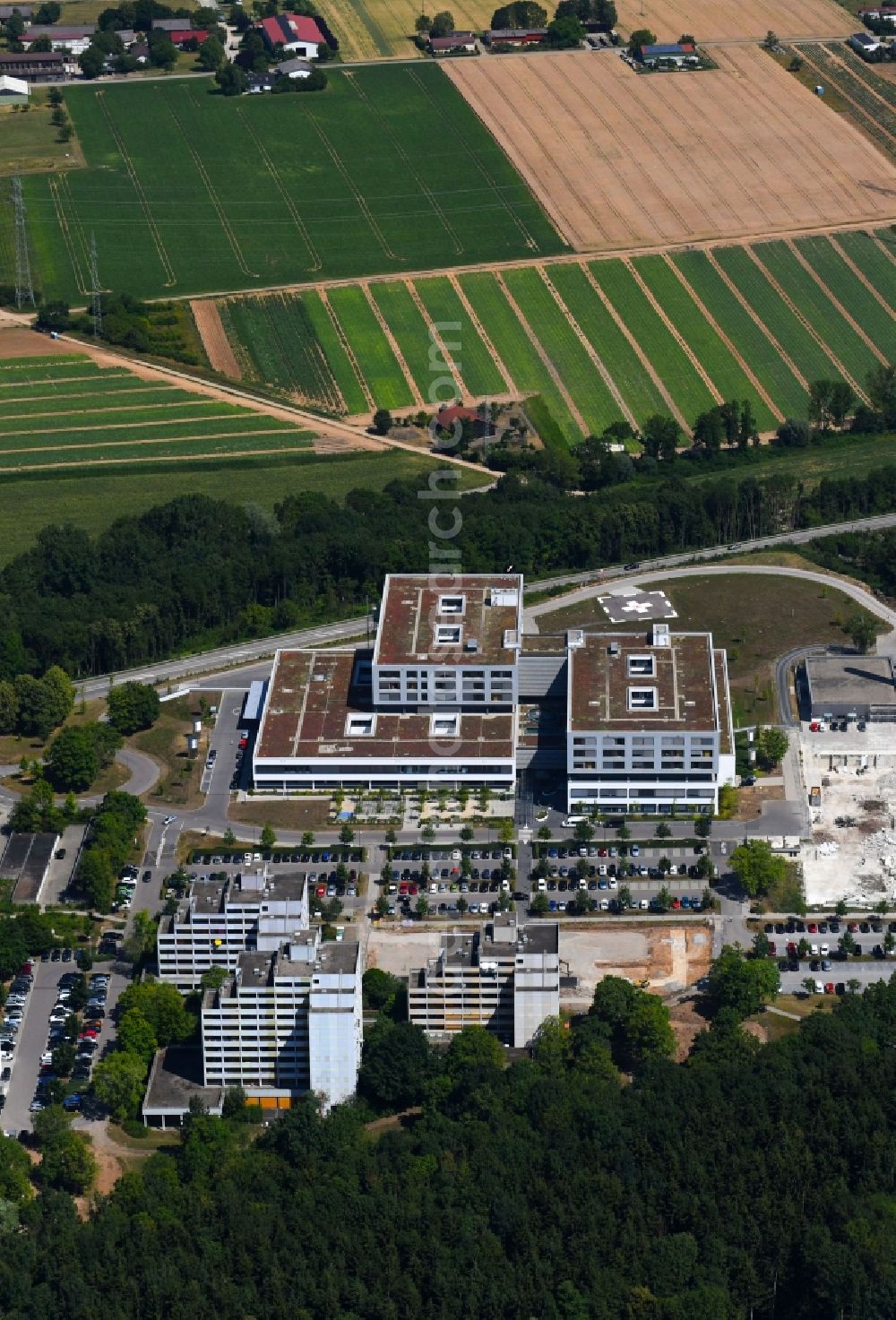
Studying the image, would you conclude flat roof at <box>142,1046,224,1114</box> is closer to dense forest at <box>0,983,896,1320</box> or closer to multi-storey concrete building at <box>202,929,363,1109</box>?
multi-storey concrete building at <box>202,929,363,1109</box>

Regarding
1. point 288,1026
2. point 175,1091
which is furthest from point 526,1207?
point 175,1091

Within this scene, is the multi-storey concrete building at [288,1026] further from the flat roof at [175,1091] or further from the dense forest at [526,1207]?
the dense forest at [526,1207]

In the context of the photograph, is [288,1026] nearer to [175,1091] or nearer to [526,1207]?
[175,1091]

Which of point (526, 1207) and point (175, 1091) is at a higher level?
point (526, 1207)

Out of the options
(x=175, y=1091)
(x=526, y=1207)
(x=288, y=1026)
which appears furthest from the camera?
(x=175, y=1091)

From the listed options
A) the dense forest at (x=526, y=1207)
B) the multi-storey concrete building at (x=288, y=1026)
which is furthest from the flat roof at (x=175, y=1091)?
the dense forest at (x=526, y=1207)

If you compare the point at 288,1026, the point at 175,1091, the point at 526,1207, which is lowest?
the point at 175,1091
